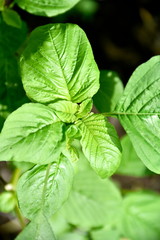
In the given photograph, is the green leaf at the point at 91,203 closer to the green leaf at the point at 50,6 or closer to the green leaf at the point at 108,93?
the green leaf at the point at 108,93

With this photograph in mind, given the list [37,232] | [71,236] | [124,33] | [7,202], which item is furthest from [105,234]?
[124,33]

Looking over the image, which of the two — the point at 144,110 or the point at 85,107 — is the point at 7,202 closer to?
the point at 85,107

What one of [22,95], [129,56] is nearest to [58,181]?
[22,95]

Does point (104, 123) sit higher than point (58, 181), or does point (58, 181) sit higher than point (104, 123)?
point (104, 123)

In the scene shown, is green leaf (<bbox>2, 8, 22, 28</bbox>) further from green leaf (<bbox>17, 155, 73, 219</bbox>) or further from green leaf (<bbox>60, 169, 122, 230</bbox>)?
green leaf (<bbox>60, 169, 122, 230</bbox>)

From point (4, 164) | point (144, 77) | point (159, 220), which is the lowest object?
point (159, 220)

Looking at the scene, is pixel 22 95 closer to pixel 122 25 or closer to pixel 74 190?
pixel 74 190

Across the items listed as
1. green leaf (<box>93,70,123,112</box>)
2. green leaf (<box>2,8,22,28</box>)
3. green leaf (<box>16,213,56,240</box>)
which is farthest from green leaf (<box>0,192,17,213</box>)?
green leaf (<box>2,8,22,28</box>)
